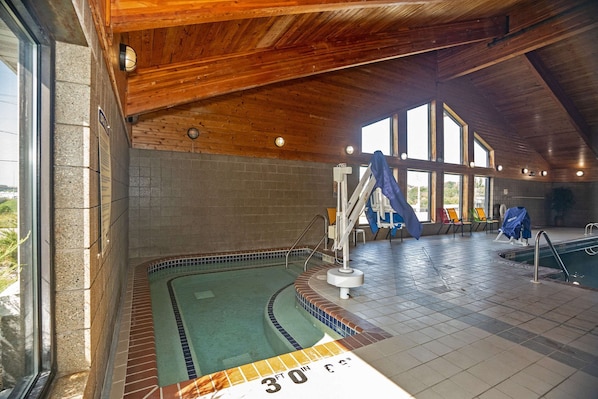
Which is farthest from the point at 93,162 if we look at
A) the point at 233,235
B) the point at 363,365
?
the point at 233,235

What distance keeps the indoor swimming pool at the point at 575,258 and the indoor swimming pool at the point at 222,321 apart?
4.12 meters

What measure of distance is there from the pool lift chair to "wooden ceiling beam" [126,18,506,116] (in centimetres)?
205

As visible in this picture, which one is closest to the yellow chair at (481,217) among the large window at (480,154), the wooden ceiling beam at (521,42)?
the large window at (480,154)

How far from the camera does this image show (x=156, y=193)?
5203 mm

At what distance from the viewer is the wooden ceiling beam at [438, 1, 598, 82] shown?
6.05 metres

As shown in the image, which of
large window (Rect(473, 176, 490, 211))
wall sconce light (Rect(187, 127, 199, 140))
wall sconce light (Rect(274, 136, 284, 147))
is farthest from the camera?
large window (Rect(473, 176, 490, 211))

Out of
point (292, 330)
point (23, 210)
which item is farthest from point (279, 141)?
point (23, 210)

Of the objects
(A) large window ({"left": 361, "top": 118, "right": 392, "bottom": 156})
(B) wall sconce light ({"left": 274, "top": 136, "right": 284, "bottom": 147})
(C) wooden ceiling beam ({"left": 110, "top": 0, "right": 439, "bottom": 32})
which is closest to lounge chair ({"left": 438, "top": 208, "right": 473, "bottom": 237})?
(A) large window ({"left": 361, "top": 118, "right": 392, "bottom": 156})

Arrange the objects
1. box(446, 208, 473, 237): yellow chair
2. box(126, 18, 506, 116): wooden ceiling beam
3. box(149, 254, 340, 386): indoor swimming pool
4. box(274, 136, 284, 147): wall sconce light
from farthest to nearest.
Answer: box(446, 208, 473, 237): yellow chair < box(274, 136, 284, 147): wall sconce light < box(126, 18, 506, 116): wooden ceiling beam < box(149, 254, 340, 386): indoor swimming pool

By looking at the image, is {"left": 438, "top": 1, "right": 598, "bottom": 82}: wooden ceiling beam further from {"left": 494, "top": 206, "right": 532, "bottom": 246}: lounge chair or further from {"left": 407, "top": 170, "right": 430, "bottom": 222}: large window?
{"left": 494, "top": 206, "right": 532, "bottom": 246}: lounge chair

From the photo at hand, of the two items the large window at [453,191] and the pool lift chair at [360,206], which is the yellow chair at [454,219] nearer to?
the large window at [453,191]

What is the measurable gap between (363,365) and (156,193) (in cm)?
459

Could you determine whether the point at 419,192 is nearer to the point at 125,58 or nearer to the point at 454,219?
the point at 454,219

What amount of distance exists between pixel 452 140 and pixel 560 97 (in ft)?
10.4
